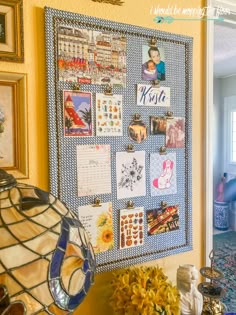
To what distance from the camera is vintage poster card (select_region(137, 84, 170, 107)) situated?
1118mm

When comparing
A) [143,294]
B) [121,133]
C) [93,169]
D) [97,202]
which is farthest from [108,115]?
[143,294]

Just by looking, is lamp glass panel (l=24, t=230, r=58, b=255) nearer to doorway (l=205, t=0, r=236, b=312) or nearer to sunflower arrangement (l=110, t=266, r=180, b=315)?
sunflower arrangement (l=110, t=266, r=180, b=315)

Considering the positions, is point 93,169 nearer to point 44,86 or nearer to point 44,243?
point 44,86

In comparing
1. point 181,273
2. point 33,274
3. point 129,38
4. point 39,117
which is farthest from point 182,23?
point 33,274

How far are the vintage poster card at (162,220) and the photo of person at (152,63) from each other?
20.5 inches

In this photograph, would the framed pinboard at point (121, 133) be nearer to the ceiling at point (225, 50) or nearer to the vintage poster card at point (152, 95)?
the vintage poster card at point (152, 95)

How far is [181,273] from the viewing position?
3.59ft

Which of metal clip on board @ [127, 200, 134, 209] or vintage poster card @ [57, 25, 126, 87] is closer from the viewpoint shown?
vintage poster card @ [57, 25, 126, 87]

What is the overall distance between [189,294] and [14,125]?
33.1 inches

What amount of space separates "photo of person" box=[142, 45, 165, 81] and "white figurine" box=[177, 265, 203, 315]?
73cm

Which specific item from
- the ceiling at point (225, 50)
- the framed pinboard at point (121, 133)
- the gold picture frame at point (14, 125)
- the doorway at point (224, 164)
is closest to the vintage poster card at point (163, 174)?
the framed pinboard at point (121, 133)

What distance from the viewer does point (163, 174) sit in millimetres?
1187

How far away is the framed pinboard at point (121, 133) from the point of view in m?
0.97

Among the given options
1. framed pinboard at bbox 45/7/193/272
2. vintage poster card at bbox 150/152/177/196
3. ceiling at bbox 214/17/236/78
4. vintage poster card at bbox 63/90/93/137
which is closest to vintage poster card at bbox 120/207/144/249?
framed pinboard at bbox 45/7/193/272
